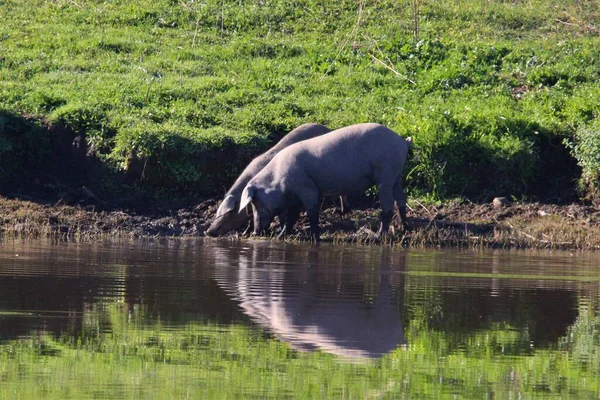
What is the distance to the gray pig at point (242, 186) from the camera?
1673 cm

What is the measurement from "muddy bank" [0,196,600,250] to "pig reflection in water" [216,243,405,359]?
2.08m

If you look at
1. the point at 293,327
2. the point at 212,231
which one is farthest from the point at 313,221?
the point at 293,327

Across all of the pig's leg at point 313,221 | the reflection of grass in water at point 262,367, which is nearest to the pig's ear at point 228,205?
the pig's leg at point 313,221

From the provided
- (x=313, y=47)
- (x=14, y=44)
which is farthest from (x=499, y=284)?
(x=14, y=44)

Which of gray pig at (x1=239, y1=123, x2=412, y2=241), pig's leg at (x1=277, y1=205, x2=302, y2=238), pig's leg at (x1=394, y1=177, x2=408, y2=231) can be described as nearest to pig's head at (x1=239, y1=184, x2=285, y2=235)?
gray pig at (x1=239, y1=123, x2=412, y2=241)

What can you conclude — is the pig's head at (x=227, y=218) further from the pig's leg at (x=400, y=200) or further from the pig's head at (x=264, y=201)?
the pig's leg at (x=400, y=200)

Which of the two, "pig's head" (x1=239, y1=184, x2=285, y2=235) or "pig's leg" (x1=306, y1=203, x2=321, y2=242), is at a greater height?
"pig's head" (x1=239, y1=184, x2=285, y2=235)

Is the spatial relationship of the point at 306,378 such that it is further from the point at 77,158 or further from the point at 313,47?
the point at 313,47

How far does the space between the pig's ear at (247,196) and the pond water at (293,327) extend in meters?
2.44

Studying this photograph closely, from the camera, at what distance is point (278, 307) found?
31.4 feet

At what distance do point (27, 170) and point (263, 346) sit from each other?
38.7 feet

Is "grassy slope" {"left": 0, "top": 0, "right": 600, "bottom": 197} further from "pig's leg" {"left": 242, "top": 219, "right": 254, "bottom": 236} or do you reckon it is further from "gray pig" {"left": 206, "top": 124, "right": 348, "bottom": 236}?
"pig's leg" {"left": 242, "top": 219, "right": 254, "bottom": 236}

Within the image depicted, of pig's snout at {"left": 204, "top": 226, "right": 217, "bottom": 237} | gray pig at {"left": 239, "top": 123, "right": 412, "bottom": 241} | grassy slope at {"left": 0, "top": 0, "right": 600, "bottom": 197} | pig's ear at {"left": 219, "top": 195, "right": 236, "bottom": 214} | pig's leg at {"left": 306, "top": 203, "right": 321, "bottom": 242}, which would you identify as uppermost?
grassy slope at {"left": 0, "top": 0, "right": 600, "bottom": 197}

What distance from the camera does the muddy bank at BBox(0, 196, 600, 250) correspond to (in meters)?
15.9
